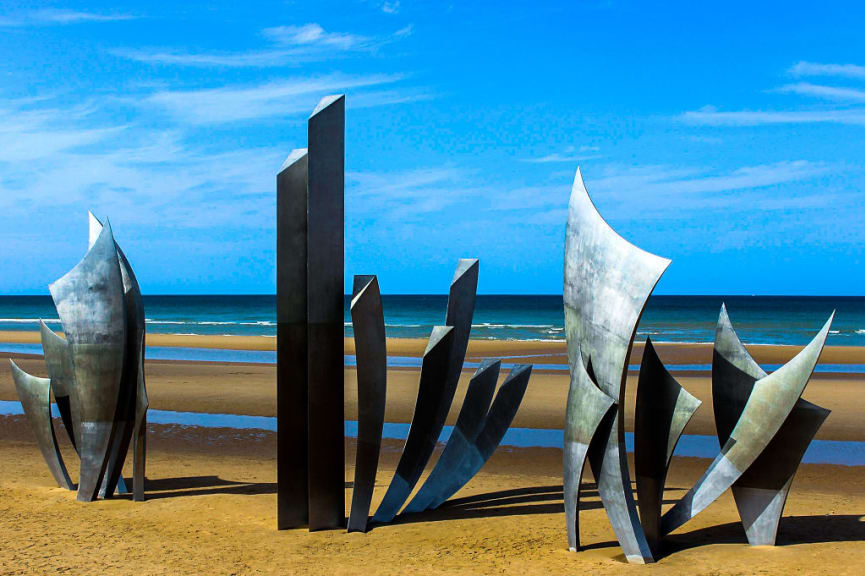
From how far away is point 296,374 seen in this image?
26.5 feet

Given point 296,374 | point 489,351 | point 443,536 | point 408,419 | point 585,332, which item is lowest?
point 489,351

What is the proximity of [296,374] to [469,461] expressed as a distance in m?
2.33

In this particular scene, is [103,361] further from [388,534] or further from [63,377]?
[388,534]

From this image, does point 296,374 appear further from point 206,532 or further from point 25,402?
point 25,402

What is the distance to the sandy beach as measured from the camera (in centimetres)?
699

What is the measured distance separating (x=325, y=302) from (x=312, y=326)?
27 centimetres

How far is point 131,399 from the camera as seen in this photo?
9109 mm

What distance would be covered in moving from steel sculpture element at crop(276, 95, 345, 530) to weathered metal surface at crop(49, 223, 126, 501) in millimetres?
2127

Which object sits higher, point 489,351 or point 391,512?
point 391,512

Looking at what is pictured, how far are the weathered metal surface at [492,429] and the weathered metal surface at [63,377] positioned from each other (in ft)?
14.3

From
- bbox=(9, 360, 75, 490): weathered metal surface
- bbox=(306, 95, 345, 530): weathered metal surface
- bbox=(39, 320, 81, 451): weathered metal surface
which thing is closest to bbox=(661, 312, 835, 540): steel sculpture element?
bbox=(306, 95, 345, 530): weathered metal surface

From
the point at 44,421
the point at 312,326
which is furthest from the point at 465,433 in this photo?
the point at 44,421

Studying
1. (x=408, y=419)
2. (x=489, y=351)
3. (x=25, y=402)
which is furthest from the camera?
(x=489, y=351)

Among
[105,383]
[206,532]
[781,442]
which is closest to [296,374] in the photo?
[206,532]
